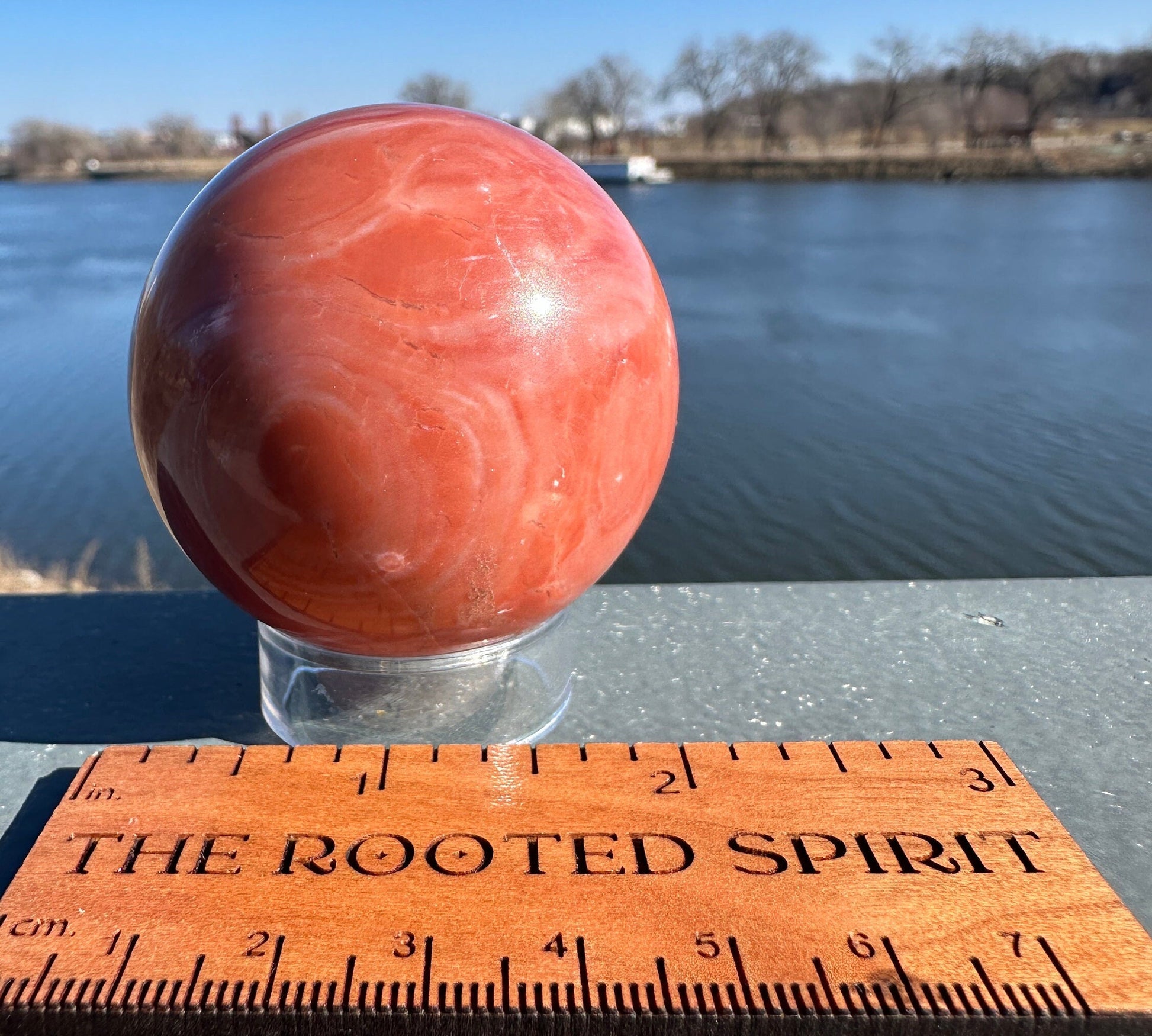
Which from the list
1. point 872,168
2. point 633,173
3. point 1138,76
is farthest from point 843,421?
point 1138,76

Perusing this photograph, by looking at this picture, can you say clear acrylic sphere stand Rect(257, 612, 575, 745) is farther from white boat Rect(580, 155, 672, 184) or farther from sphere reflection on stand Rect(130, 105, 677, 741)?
white boat Rect(580, 155, 672, 184)

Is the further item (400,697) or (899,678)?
(899,678)

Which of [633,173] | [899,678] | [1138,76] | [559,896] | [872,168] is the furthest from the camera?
[1138,76]

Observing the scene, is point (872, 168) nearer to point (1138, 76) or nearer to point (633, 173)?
point (633, 173)

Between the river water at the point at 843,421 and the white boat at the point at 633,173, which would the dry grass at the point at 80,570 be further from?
the white boat at the point at 633,173

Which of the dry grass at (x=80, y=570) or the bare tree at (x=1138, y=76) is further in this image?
the bare tree at (x=1138, y=76)

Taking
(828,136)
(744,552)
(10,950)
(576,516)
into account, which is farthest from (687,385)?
(828,136)

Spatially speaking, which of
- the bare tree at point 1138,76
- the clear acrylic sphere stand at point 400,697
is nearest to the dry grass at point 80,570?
the clear acrylic sphere stand at point 400,697
